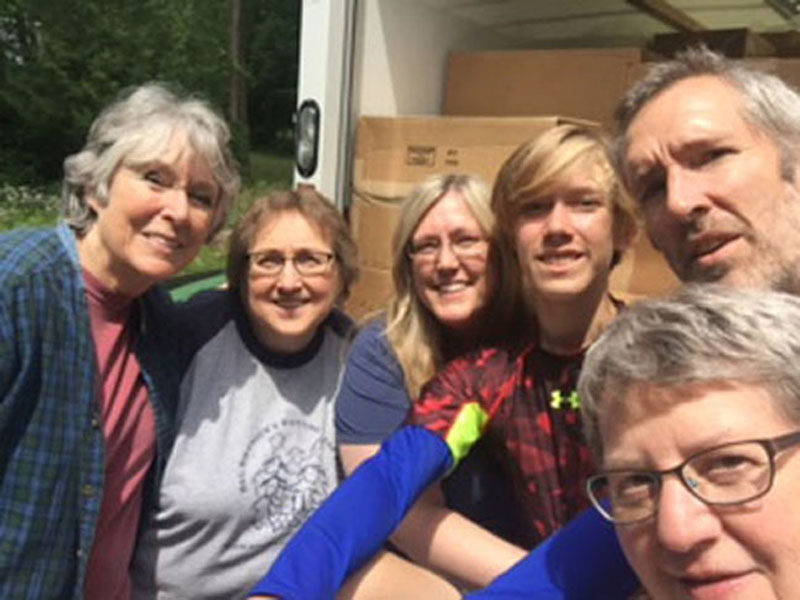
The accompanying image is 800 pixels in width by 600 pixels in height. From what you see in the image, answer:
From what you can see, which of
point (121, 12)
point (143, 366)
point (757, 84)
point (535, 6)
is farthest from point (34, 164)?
point (757, 84)

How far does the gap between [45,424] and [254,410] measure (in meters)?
0.47

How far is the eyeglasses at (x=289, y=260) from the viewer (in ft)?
6.50

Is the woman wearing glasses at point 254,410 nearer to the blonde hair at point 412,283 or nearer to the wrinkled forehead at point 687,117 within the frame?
the blonde hair at point 412,283

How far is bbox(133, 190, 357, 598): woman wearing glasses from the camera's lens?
1.88 meters

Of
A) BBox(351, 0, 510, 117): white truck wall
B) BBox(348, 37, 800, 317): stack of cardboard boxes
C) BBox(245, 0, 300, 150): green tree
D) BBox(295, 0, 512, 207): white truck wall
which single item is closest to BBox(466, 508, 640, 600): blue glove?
BBox(348, 37, 800, 317): stack of cardboard boxes

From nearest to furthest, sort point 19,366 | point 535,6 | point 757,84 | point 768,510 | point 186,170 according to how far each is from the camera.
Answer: point 768,510 < point 757,84 < point 19,366 < point 186,170 < point 535,6

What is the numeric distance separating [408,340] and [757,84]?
90 centimetres

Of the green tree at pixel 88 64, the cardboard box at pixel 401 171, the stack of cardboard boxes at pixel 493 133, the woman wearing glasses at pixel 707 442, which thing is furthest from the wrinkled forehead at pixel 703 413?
the green tree at pixel 88 64

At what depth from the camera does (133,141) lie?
5.88 feet

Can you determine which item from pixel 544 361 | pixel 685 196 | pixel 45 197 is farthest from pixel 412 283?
pixel 45 197

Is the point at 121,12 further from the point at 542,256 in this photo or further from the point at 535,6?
the point at 542,256

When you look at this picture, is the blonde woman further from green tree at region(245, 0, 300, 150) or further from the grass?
green tree at region(245, 0, 300, 150)

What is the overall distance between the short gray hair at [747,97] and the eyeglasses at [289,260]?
0.79 meters

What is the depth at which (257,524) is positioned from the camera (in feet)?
6.25
